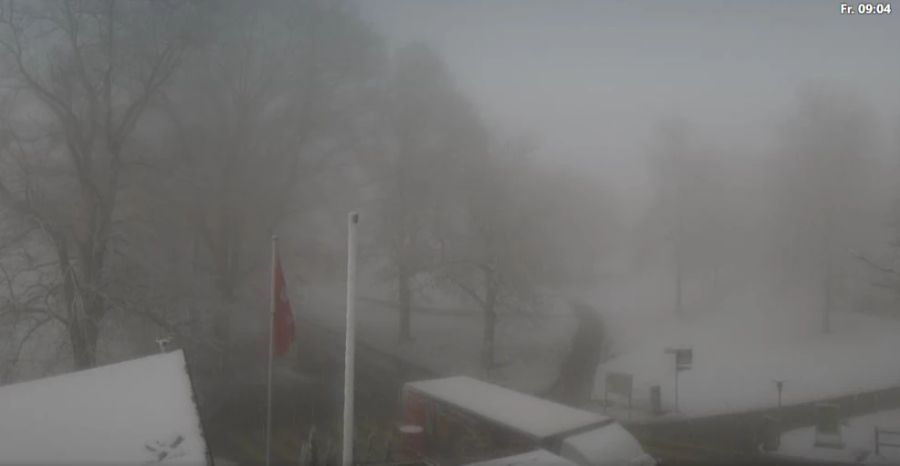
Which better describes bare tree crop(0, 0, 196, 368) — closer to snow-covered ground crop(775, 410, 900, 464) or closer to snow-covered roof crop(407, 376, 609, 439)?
snow-covered roof crop(407, 376, 609, 439)

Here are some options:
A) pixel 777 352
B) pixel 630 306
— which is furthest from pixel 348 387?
pixel 630 306

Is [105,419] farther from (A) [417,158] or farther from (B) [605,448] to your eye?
(A) [417,158]

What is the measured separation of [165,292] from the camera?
1015 cm

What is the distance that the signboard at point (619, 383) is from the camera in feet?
32.7

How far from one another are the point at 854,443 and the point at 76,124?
12.2 metres

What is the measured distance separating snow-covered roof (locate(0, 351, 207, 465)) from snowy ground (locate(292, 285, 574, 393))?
8.11m

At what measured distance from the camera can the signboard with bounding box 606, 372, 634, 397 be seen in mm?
9961

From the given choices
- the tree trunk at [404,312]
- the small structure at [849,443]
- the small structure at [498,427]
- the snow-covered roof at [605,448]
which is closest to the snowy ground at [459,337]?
the tree trunk at [404,312]

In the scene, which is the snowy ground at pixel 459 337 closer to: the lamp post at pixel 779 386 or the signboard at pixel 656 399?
the signboard at pixel 656 399

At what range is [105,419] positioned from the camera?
3869 millimetres

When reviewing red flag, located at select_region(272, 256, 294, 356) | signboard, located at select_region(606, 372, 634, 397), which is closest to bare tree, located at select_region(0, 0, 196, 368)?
red flag, located at select_region(272, 256, 294, 356)

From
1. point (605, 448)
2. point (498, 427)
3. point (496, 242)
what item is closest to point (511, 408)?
point (498, 427)

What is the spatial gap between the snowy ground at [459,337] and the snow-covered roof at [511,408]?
391 cm

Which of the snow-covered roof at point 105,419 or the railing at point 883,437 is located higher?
the snow-covered roof at point 105,419
